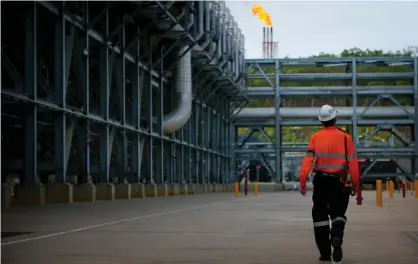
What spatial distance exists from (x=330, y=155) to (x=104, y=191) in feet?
74.8

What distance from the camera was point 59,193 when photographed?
25.1 metres

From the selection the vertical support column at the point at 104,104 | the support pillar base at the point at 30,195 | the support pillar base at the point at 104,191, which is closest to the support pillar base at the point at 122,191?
the vertical support column at the point at 104,104

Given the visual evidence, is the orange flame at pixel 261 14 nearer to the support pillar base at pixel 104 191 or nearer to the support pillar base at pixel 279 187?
the support pillar base at pixel 279 187

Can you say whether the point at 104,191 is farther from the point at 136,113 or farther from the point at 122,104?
the point at 136,113

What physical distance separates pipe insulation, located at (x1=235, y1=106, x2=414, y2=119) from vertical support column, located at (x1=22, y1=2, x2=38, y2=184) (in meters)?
48.6

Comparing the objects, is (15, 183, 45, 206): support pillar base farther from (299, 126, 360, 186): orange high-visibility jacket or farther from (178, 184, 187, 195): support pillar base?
(178, 184, 187, 195): support pillar base

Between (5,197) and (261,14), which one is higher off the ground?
(261,14)

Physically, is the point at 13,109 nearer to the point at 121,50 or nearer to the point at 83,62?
the point at 83,62

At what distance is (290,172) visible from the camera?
9312 centimetres

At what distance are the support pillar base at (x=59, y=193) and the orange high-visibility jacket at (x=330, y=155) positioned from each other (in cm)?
1751

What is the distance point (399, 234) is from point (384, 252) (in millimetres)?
3257

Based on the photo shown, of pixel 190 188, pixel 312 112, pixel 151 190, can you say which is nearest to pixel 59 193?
pixel 151 190

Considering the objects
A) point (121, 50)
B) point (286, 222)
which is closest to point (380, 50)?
point (121, 50)

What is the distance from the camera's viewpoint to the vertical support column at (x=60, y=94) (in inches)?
1003
